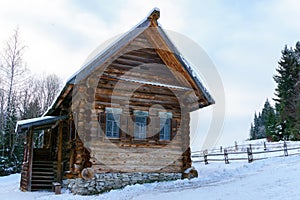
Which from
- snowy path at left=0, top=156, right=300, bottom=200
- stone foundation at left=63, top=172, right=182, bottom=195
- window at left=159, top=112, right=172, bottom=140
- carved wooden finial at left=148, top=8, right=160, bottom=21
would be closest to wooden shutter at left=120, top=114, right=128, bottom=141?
stone foundation at left=63, top=172, right=182, bottom=195

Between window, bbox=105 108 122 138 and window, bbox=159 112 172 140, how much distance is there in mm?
2156

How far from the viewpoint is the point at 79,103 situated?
13.2m

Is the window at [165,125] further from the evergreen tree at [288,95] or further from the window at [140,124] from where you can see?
the evergreen tree at [288,95]

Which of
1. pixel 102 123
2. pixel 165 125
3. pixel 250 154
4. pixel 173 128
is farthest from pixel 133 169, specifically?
pixel 250 154

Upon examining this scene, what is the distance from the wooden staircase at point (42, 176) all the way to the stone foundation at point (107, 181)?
59.5 inches

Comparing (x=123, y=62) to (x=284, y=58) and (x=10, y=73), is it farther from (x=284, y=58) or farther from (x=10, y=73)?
(x=284, y=58)

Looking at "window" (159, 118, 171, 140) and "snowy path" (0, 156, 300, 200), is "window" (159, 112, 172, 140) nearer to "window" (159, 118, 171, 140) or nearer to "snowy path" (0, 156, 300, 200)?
"window" (159, 118, 171, 140)

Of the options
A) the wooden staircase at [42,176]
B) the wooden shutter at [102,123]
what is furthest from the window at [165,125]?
the wooden staircase at [42,176]

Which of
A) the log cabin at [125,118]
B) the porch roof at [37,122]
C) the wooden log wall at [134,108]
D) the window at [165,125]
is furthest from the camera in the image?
the window at [165,125]

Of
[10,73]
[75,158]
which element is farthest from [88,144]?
[10,73]

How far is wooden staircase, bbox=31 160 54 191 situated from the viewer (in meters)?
15.1

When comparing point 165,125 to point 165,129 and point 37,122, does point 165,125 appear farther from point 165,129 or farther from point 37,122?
point 37,122

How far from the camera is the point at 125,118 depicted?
45.9 feet

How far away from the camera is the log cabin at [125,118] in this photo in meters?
13.1
